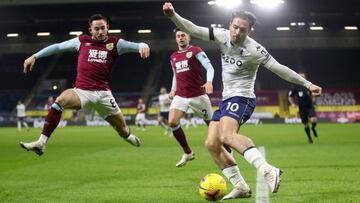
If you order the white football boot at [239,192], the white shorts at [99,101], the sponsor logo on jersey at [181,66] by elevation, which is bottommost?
the white football boot at [239,192]

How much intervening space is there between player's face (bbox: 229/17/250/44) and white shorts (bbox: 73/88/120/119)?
3.03 metres

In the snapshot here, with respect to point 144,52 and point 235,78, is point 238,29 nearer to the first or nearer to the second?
point 235,78

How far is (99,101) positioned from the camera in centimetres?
849

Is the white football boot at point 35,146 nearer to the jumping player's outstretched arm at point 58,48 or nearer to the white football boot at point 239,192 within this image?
the jumping player's outstretched arm at point 58,48

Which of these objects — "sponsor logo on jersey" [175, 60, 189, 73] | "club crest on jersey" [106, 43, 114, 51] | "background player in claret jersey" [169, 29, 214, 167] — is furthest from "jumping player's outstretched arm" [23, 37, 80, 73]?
"sponsor logo on jersey" [175, 60, 189, 73]

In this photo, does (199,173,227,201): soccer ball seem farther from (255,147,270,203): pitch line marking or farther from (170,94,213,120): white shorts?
(170,94,213,120): white shorts

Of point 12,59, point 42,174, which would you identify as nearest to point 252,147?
point 42,174

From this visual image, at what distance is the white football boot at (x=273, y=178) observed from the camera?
215 inches

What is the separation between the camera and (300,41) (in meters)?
48.1

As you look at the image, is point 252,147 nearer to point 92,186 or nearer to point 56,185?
point 92,186

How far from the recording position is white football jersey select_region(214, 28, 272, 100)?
6.43 m

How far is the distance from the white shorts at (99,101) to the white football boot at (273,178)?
376 centimetres

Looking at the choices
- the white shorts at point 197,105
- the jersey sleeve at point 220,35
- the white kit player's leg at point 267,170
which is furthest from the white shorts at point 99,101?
the white kit player's leg at point 267,170

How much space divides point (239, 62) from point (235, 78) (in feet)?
0.81
